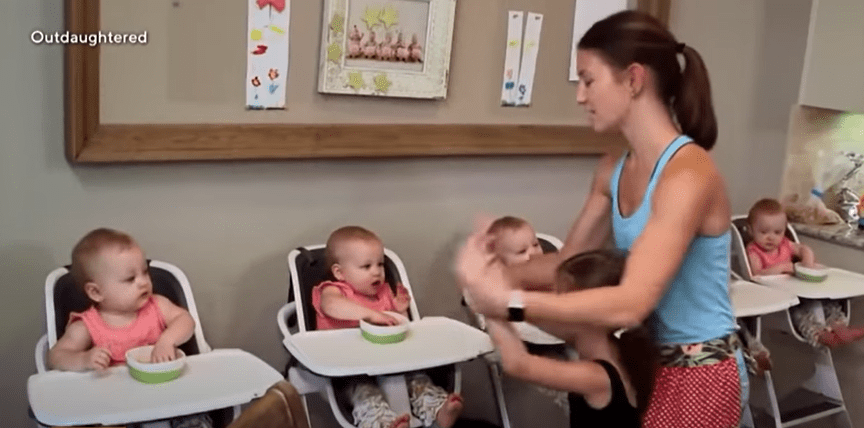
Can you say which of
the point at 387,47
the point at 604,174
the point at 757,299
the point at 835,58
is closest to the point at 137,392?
the point at 604,174

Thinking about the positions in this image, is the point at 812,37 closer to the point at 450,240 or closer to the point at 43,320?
the point at 450,240

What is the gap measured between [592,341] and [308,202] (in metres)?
1.26

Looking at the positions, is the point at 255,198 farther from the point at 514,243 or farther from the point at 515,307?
the point at 515,307

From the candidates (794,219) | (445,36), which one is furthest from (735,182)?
(445,36)

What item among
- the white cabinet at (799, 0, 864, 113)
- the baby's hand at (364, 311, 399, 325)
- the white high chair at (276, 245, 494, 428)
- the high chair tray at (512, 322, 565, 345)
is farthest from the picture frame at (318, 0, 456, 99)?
the white cabinet at (799, 0, 864, 113)

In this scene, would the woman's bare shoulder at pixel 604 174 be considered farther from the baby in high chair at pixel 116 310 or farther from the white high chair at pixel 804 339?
the white high chair at pixel 804 339

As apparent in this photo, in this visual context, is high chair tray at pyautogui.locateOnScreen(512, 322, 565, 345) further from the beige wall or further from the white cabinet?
the white cabinet

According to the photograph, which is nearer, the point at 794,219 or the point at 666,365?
the point at 666,365

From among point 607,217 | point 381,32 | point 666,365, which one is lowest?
point 666,365

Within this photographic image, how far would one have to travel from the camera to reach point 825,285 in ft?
10.1

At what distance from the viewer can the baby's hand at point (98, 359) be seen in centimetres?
199

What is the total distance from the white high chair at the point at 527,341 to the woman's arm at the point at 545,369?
0.67m

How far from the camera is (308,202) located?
269 cm

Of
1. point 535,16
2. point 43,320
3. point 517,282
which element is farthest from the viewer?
point 535,16
